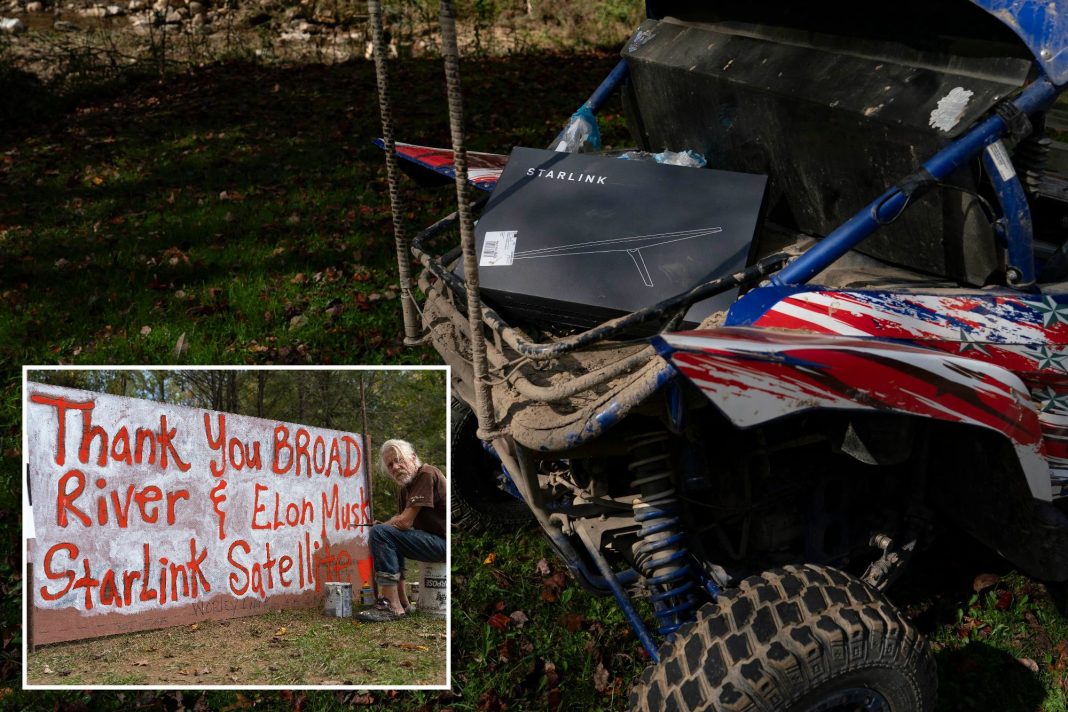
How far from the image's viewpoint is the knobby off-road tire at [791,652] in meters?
2.47

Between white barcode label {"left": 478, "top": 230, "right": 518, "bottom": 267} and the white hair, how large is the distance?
620 mm

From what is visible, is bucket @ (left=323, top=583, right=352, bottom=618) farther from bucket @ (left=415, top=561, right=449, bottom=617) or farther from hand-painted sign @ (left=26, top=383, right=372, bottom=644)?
bucket @ (left=415, top=561, right=449, bottom=617)

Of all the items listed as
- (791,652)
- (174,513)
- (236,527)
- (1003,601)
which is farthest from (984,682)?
(174,513)

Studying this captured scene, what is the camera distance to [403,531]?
3.06 m

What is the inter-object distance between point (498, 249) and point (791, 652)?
143 cm

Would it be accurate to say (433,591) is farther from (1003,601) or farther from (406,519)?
(1003,601)

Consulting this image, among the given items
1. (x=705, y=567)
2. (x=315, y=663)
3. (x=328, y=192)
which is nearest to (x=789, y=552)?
(x=705, y=567)

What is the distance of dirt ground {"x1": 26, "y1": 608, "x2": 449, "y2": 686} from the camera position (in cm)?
294

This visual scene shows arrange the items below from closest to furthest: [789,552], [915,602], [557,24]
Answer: [789,552], [915,602], [557,24]

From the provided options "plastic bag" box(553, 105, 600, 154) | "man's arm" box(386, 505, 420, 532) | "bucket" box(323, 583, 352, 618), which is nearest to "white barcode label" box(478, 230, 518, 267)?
"man's arm" box(386, 505, 420, 532)

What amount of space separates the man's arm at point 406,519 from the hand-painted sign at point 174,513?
0.09 m

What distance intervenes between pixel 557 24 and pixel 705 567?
37.4 ft

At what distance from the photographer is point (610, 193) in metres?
3.13

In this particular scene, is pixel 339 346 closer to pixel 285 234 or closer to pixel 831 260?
pixel 285 234
